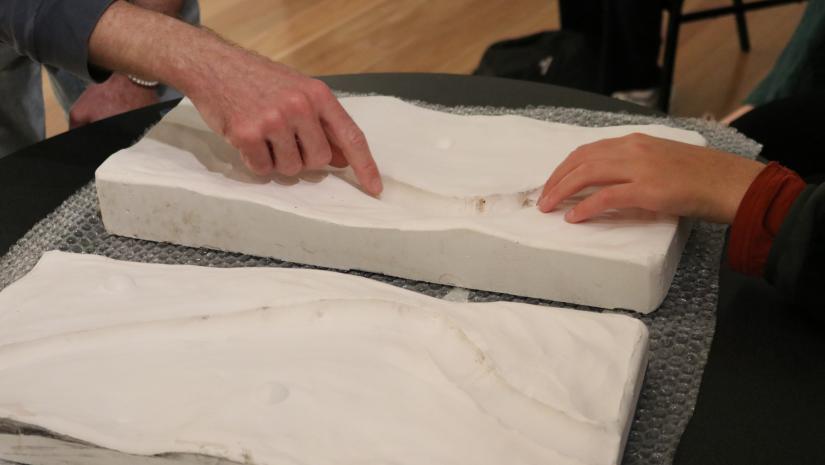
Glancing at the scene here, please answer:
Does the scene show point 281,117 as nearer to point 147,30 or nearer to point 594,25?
point 147,30

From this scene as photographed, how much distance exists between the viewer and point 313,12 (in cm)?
313

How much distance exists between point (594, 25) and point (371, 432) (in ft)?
6.38

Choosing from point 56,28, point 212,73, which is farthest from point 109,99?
point 212,73

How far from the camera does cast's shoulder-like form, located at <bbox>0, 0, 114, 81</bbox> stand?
1179mm

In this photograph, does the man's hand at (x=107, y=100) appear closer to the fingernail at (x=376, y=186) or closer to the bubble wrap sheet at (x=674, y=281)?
the bubble wrap sheet at (x=674, y=281)

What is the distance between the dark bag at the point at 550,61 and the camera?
7.72 ft

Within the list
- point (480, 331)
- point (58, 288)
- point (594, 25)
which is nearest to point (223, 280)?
point (58, 288)

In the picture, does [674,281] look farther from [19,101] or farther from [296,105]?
[19,101]

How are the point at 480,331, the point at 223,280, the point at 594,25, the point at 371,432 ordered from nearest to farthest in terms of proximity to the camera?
the point at 371,432
the point at 480,331
the point at 223,280
the point at 594,25

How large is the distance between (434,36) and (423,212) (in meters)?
1.91

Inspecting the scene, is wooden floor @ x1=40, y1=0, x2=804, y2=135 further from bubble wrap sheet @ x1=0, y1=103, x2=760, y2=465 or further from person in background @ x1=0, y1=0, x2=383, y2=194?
person in background @ x1=0, y1=0, x2=383, y2=194

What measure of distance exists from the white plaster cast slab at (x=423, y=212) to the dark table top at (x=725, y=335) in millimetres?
92

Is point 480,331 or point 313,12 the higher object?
point 480,331

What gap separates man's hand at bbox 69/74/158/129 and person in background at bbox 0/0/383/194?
1.02 feet
